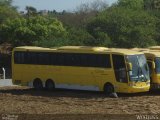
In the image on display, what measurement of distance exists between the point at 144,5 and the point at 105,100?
62112mm

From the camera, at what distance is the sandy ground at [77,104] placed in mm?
20734

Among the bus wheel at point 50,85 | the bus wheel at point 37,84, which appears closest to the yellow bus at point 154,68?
the bus wheel at point 50,85

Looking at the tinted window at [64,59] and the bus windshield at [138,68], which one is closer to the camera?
the bus windshield at [138,68]

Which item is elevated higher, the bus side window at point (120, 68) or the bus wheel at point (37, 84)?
the bus side window at point (120, 68)

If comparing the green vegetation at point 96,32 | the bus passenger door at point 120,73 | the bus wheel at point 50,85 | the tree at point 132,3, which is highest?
the tree at point 132,3

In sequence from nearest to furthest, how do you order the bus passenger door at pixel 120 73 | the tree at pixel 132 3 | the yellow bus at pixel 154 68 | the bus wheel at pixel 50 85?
the bus passenger door at pixel 120 73
the yellow bus at pixel 154 68
the bus wheel at pixel 50 85
the tree at pixel 132 3

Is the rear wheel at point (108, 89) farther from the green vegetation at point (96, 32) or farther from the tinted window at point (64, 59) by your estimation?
the green vegetation at point (96, 32)

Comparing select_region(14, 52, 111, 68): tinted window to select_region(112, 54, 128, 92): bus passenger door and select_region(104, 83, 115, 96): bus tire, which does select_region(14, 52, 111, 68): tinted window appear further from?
select_region(104, 83, 115, 96): bus tire

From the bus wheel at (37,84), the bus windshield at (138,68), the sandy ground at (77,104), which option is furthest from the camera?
the bus wheel at (37,84)

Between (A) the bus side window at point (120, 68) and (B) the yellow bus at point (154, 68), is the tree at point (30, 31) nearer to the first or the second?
(B) the yellow bus at point (154, 68)

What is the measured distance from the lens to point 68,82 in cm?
3212

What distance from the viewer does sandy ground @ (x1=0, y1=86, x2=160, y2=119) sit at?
20734 mm

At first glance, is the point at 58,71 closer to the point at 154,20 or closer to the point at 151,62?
the point at 151,62

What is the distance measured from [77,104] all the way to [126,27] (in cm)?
3332
